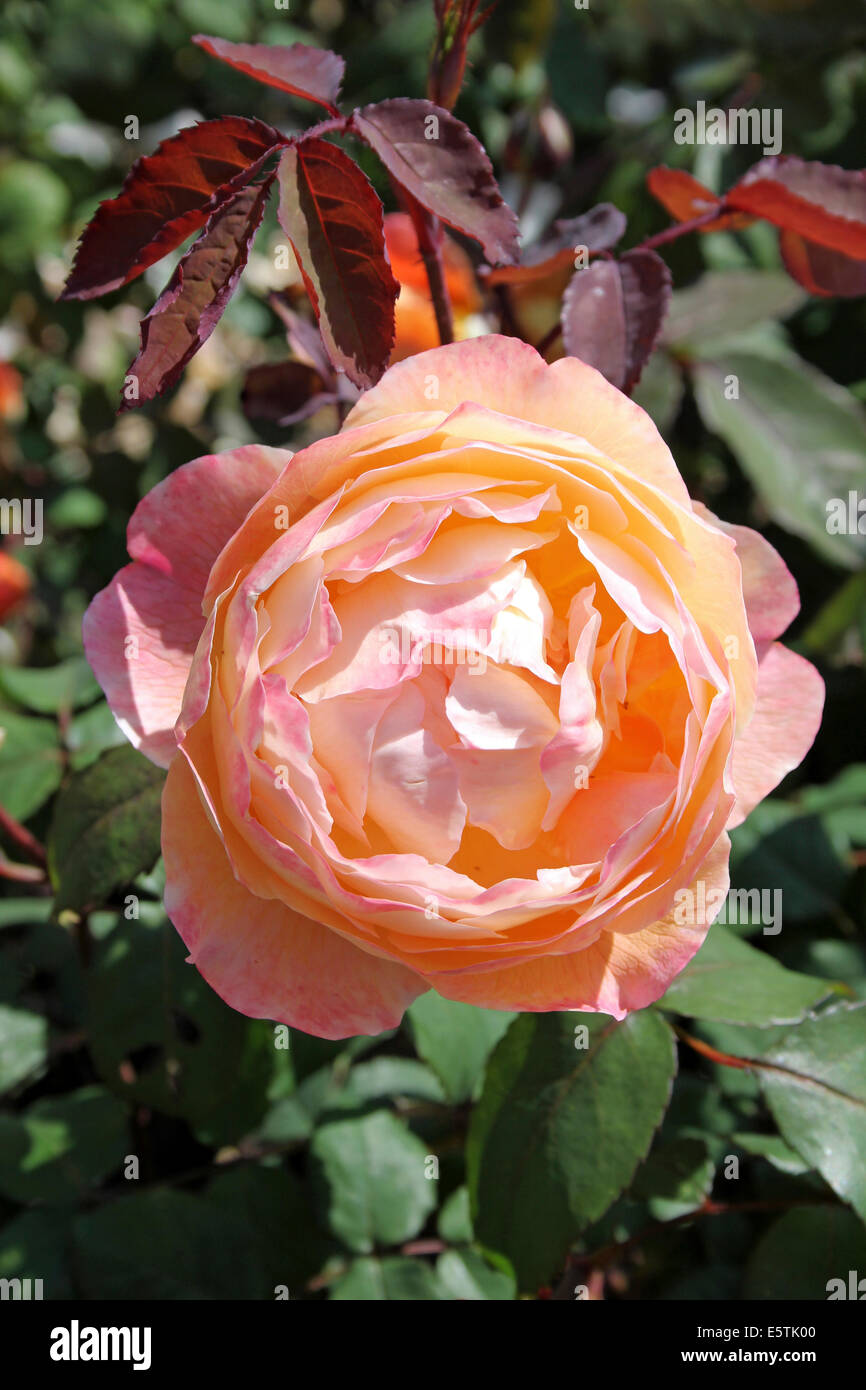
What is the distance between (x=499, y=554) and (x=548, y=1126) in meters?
0.41

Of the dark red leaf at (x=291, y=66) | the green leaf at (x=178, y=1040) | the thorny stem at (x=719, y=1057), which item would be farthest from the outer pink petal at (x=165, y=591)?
the thorny stem at (x=719, y=1057)

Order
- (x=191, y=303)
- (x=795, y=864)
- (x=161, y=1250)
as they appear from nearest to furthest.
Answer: (x=191, y=303) < (x=161, y=1250) < (x=795, y=864)

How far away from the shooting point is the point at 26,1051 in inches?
40.1

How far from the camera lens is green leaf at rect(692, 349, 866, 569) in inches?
44.9

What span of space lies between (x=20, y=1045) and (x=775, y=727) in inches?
30.1

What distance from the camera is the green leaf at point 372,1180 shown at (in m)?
0.97

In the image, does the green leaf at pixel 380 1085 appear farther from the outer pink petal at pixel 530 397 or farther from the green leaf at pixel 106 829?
the outer pink petal at pixel 530 397

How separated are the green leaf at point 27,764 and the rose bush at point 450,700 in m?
0.43

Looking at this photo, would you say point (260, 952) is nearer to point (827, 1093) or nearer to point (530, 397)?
point (530, 397)

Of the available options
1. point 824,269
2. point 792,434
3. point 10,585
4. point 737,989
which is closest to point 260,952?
point 737,989

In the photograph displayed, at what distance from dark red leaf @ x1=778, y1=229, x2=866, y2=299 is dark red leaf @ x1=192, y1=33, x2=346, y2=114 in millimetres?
339

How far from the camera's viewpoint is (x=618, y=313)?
2.33ft

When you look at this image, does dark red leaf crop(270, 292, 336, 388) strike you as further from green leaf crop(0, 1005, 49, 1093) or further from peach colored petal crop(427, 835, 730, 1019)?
green leaf crop(0, 1005, 49, 1093)
